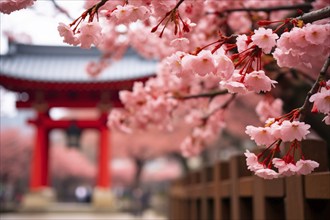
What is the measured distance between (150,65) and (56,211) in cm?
611

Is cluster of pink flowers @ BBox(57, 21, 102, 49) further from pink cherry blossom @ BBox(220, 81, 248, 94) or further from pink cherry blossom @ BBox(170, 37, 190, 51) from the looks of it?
pink cherry blossom @ BBox(220, 81, 248, 94)

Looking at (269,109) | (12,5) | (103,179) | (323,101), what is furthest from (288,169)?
(103,179)

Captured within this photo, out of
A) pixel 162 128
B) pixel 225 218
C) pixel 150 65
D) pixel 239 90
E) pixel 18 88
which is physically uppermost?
pixel 150 65

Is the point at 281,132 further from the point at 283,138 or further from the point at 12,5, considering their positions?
the point at 12,5

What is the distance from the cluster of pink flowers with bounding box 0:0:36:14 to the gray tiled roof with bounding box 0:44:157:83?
1207cm

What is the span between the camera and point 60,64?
55.0 ft

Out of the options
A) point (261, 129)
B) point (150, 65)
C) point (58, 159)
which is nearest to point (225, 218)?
point (261, 129)

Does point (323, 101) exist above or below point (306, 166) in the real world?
above

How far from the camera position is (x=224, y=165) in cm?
321

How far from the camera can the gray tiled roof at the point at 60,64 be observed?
1534cm

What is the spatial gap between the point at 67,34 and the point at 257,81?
2.64 ft

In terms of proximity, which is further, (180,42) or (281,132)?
(180,42)

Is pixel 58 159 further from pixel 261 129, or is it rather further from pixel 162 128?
pixel 261 129

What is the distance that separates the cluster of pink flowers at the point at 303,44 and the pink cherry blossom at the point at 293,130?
303 millimetres
